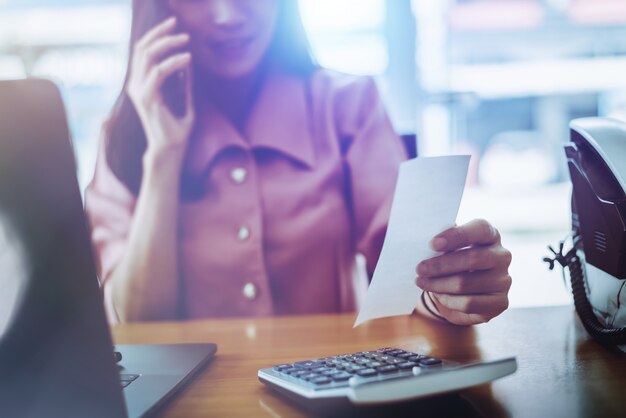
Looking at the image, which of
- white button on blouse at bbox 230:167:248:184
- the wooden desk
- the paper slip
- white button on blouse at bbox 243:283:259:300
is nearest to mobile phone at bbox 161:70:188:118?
white button on blouse at bbox 230:167:248:184

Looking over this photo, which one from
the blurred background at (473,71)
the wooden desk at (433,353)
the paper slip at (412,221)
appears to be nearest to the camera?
the wooden desk at (433,353)

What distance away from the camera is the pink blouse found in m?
1.45

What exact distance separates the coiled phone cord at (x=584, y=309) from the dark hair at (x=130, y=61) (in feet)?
2.88

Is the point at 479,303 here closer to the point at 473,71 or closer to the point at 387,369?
the point at 387,369

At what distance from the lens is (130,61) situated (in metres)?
1.51

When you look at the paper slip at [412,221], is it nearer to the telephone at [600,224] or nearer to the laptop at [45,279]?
the telephone at [600,224]

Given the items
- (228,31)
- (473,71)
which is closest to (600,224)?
(228,31)

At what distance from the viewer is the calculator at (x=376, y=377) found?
46 cm

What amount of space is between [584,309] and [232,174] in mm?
897

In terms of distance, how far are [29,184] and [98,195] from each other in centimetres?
111

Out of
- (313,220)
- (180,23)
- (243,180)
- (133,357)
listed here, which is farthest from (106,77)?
(133,357)

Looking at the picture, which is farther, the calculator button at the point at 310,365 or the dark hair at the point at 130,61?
the dark hair at the point at 130,61

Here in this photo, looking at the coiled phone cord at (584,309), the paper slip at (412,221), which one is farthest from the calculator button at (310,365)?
the coiled phone cord at (584,309)

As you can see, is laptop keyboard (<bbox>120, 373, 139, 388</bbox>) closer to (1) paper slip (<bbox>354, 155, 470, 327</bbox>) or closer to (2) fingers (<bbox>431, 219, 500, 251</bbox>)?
(1) paper slip (<bbox>354, 155, 470, 327</bbox>)
